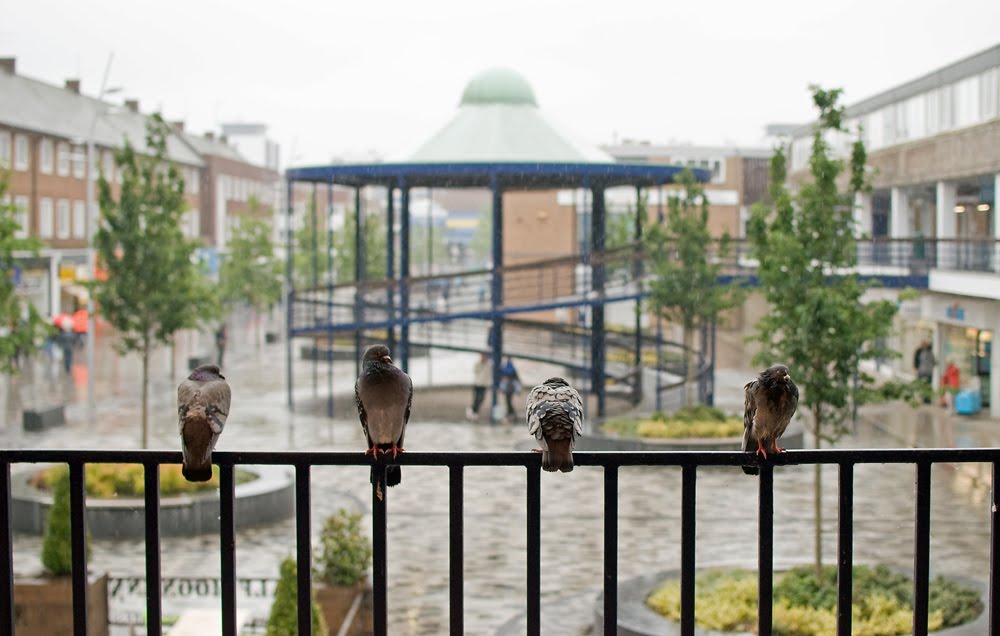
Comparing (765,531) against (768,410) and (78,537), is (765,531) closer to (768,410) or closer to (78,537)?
(768,410)

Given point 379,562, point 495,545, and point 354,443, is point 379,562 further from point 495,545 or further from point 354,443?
point 354,443

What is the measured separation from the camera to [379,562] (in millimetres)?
3281

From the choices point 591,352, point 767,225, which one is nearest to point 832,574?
point 767,225

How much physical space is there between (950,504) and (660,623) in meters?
8.26

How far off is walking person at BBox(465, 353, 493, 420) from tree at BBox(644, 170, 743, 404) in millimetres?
4361

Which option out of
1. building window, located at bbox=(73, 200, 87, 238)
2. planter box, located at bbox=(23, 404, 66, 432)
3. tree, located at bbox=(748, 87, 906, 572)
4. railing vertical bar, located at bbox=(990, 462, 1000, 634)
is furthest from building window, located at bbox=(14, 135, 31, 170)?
railing vertical bar, located at bbox=(990, 462, 1000, 634)

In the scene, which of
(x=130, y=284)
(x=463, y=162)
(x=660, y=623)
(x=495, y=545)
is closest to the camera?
A: (x=660, y=623)

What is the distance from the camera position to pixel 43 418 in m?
25.6

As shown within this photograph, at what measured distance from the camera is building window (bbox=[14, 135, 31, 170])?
4794cm

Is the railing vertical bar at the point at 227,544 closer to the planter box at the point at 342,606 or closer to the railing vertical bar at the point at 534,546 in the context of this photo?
the railing vertical bar at the point at 534,546

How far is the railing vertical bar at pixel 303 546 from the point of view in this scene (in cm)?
329

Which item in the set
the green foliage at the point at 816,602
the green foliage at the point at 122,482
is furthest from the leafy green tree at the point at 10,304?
the green foliage at the point at 816,602

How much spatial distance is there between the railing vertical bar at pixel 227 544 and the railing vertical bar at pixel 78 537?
36 centimetres

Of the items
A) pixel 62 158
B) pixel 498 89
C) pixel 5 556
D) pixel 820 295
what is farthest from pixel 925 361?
pixel 62 158
